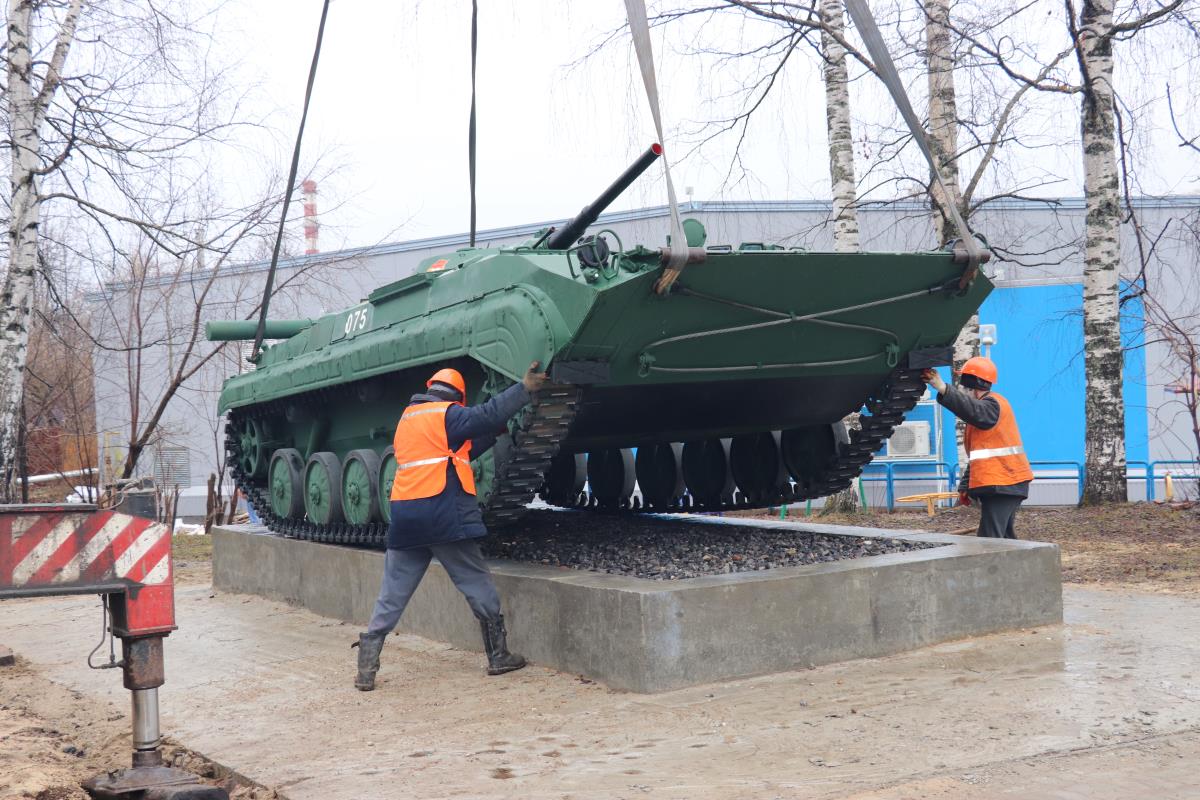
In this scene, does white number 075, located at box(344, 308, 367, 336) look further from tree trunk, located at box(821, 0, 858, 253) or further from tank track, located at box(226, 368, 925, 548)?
tree trunk, located at box(821, 0, 858, 253)

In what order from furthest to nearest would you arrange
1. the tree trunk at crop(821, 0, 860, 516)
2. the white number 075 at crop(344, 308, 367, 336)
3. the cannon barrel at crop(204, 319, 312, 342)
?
the tree trunk at crop(821, 0, 860, 516) → the cannon barrel at crop(204, 319, 312, 342) → the white number 075 at crop(344, 308, 367, 336)

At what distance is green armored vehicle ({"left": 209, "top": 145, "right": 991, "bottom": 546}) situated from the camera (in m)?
6.40

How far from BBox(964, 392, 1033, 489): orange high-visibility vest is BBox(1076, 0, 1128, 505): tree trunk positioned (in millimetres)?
4783

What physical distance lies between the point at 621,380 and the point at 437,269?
2.12 metres

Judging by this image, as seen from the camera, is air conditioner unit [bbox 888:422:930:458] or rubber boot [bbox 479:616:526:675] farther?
air conditioner unit [bbox 888:422:930:458]

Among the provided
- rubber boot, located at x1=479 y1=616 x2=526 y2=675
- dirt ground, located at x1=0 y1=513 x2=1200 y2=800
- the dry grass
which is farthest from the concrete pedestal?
the dry grass

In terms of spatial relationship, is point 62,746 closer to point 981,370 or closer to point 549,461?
point 549,461

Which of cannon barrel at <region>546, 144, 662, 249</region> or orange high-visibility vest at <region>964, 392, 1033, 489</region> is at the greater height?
cannon barrel at <region>546, 144, 662, 249</region>

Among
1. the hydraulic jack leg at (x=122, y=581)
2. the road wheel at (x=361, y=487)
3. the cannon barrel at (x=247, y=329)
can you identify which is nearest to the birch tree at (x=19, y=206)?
the cannon barrel at (x=247, y=329)

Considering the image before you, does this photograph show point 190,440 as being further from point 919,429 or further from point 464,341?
point 464,341

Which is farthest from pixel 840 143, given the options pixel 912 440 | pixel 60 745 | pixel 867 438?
pixel 60 745

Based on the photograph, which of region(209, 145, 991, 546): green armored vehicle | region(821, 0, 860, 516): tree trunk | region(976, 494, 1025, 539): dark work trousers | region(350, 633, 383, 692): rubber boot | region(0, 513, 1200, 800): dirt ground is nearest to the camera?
region(0, 513, 1200, 800): dirt ground

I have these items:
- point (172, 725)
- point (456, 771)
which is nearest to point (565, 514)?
point (172, 725)

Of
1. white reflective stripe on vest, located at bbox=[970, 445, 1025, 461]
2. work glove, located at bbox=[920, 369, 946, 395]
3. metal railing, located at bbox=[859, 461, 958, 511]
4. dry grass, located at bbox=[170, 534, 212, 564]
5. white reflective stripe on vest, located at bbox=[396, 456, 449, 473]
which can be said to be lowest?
dry grass, located at bbox=[170, 534, 212, 564]
